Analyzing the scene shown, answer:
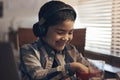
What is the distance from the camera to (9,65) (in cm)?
43

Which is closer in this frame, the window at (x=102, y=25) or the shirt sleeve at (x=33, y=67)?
the shirt sleeve at (x=33, y=67)

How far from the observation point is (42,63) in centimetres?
83

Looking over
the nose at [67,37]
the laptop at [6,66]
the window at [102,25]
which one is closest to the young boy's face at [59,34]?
the nose at [67,37]

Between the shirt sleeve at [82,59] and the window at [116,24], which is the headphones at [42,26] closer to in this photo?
the shirt sleeve at [82,59]

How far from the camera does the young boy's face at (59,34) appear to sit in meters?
0.82

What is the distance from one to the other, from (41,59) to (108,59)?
0.42 m

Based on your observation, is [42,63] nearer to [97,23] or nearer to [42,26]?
[42,26]

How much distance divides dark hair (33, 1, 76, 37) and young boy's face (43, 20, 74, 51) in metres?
0.02

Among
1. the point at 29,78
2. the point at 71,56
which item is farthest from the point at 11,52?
Answer: the point at 71,56

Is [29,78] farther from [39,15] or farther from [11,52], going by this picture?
[11,52]

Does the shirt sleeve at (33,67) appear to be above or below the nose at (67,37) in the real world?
below

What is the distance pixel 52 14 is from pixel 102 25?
45cm

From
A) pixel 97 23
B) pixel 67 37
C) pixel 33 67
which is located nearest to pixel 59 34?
pixel 67 37

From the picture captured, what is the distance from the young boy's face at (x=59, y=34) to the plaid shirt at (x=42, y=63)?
24mm
